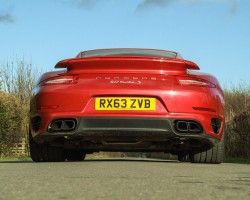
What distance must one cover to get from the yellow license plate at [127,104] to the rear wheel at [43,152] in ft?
3.55

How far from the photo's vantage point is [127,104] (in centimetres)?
607

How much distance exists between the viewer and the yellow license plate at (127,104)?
605cm

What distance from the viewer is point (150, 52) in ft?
23.3

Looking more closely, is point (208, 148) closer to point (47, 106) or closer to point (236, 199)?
point (47, 106)

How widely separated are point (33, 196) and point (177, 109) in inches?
130

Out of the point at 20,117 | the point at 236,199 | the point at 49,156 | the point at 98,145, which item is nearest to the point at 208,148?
the point at 98,145

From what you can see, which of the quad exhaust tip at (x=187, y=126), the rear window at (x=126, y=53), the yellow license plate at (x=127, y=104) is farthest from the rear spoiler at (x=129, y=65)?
the rear window at (x=126, y=53)

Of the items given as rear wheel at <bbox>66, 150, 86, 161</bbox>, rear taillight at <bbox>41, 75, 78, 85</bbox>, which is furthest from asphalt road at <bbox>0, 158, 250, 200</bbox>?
rear wheel at <bbox>66, 150, 86, 161</bbox>

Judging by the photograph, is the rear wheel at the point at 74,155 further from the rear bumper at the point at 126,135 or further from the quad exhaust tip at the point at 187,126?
the quad exhaust tip at the point at 187,126

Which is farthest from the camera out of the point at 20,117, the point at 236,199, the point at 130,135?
the point at 20,117

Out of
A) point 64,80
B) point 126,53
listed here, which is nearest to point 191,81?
point 126,53

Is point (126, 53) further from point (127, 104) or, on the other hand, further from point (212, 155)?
point (212, 155)

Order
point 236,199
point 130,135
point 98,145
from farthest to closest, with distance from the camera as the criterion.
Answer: point 98,145, point 130,135, point 236,199

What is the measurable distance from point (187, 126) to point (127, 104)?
2.37ft
